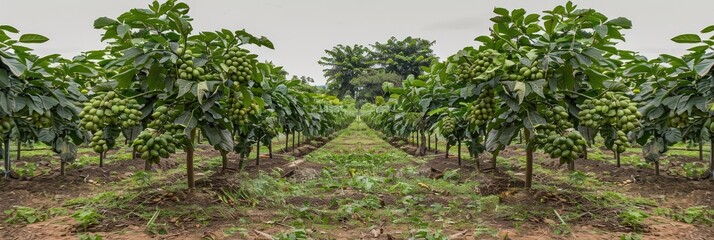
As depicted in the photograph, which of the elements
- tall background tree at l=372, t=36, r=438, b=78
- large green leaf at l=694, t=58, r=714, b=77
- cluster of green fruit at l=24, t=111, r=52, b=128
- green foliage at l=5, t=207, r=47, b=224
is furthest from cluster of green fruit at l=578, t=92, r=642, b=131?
tall background tree at l=372, t=36, r=438, b=78

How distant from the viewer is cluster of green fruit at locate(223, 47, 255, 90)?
3.70m

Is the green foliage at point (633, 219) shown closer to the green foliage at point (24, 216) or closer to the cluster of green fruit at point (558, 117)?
the cluster of green fruit at point (558, 117)

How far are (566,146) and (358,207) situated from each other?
1.91 meters

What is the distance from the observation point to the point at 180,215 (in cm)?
395

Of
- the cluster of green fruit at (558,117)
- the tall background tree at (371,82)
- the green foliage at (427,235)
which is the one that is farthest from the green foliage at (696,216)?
the tall background tree at (371,82)

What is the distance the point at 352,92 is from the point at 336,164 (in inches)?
1473

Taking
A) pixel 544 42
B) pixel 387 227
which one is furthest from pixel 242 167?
pixel 544 42

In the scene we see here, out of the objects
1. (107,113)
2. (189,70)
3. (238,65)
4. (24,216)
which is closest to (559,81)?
(238,65)

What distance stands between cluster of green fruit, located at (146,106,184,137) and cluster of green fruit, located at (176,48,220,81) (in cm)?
28

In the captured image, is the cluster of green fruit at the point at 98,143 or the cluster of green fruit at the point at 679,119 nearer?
the cluster of green fruit at the point at 98,143

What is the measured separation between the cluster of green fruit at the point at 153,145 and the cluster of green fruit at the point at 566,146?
103 inches

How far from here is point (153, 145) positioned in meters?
3.30

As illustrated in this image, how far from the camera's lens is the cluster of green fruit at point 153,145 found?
325 cm

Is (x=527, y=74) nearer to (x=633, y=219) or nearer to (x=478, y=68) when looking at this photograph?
(x=478, y=68)
